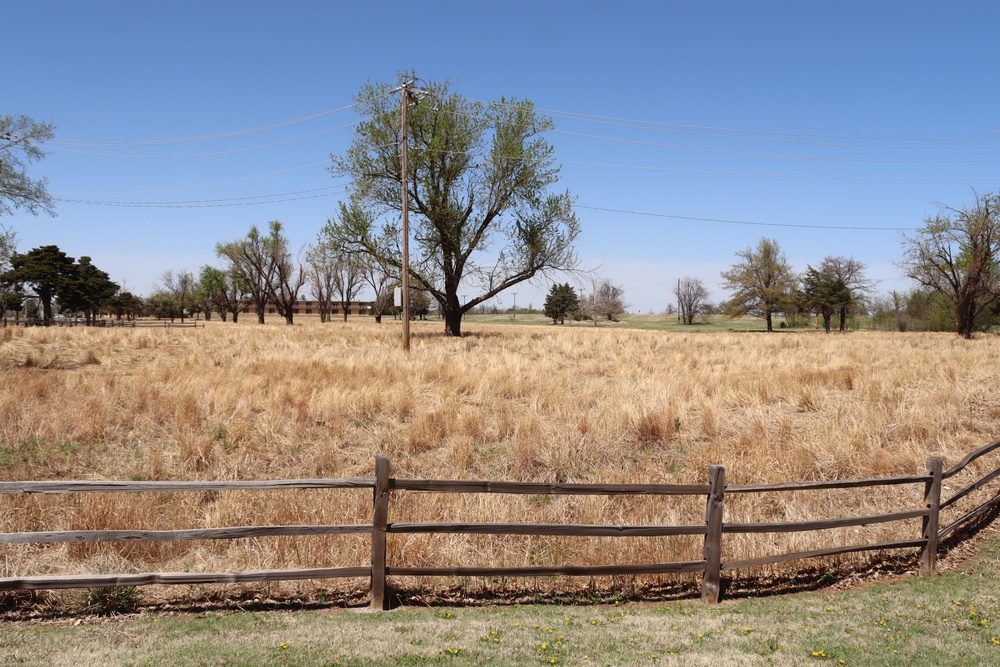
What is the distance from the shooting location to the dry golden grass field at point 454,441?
7.11 m

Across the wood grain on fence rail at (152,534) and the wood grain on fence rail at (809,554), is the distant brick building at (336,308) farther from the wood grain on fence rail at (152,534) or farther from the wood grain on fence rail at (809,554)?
the wood grain on fence rail at (809,554)

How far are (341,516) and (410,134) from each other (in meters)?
27.6

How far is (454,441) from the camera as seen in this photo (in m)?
10.4

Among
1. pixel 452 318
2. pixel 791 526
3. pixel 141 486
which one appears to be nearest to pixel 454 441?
pixel 141 486

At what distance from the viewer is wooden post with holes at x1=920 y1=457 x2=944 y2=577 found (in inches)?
283

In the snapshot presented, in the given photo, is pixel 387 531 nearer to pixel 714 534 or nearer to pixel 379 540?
pixel 379 540

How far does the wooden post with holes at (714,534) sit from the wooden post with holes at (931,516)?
3.00 meters

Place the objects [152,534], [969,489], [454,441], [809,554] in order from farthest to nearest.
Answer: [454,441] < [969,489] < [809,554] < [152,534]

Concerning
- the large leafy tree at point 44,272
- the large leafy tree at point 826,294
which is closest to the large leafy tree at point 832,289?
the large leafy tree at point 826,294

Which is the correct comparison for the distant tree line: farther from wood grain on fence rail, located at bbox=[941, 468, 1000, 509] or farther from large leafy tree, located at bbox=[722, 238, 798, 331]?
wood grain on fence rail, located at bbox=[941, 468, 1000, 509]

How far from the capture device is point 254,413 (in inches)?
469

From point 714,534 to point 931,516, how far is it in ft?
10.2

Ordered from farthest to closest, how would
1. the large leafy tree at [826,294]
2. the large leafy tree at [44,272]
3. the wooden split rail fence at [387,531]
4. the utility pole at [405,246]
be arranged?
the large leafy tree at [826,294], the large leafy tree at [44,272], the utility pole at [405,246], the wooden split rail fence at [387,531]

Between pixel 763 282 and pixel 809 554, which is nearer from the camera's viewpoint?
pixel 809 554
